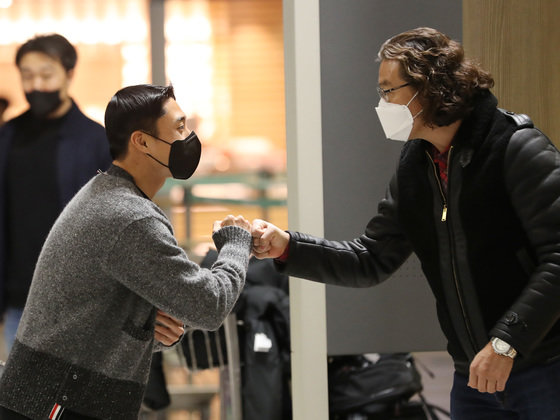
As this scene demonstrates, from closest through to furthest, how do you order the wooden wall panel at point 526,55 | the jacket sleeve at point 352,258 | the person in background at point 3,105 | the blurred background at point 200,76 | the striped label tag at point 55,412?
the striped label tag at point 55,412 → the jacket sleeve at point 352,258 → the wooden wall panel at point 526,55 → the person in background at point 3,105 → the blurred background at point 200,76

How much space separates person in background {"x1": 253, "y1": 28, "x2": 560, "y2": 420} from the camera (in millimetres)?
1693

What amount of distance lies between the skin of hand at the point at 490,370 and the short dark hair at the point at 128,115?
86 cm

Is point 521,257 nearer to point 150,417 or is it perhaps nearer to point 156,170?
point 156,170

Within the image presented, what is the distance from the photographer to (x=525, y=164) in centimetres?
172

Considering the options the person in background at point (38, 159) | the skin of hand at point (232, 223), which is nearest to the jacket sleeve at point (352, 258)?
the skin of hand at point (232, 223)

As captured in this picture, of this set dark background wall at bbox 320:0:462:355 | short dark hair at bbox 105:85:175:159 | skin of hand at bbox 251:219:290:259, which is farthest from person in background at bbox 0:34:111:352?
short dark hair at bbox 105:85:175:159

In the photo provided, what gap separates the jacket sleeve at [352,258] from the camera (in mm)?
2117

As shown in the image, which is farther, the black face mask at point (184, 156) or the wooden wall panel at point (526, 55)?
the wooden wall panel at point (526, 55)

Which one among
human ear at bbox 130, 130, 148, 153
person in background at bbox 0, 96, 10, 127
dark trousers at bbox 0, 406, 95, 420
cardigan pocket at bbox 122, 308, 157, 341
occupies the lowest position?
dark trousers at bbox 0, 406, 95, 420

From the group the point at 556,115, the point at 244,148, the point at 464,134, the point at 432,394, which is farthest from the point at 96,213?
the point at 244,148

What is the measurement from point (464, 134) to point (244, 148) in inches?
106

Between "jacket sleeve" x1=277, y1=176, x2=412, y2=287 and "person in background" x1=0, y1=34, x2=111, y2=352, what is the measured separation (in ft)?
4.73

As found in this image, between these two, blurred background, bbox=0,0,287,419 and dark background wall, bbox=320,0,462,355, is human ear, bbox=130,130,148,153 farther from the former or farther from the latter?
blurred background, bbox=0,0,287,419

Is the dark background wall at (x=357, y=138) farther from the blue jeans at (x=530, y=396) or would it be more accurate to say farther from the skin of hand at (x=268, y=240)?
the blue jeans at (x=530, y=396)
